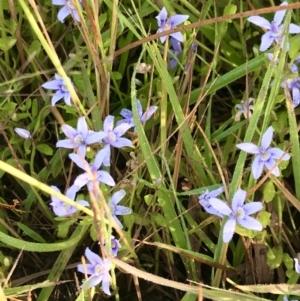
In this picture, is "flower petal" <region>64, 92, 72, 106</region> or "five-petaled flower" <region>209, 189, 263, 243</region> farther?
"flower petal" <region>64, 92, 72, 106</region>

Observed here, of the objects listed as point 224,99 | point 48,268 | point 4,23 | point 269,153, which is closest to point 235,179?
point 269,153

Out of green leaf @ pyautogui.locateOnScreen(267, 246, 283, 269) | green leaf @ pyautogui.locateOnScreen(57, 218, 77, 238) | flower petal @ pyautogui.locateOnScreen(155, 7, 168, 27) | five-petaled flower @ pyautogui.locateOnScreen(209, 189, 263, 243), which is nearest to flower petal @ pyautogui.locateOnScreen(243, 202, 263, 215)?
five-petaled flower @ pyautogui.locateOnScreen(209, 189, 263, 243)

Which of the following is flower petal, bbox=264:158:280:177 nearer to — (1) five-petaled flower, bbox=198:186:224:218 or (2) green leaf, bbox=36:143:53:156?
(1) five-petaled flower, bbox=198:186:224:218

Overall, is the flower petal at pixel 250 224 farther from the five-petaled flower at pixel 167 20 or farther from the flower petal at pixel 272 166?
the five-petaled flower at pixel 167 20

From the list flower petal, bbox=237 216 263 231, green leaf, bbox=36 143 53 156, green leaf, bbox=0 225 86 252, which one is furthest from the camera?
green leaf, bbox=36 143 53 156

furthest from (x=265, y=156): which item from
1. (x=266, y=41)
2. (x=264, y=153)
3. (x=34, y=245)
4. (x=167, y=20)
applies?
(x=34, y=245)

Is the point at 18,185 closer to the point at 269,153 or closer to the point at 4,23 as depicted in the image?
the point at 4,23

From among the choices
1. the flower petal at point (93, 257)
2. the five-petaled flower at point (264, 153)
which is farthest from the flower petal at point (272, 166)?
the flower petal at point (93, 257)

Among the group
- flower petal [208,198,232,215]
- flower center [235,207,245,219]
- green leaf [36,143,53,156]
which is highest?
green leaf [36,143,53,156]
